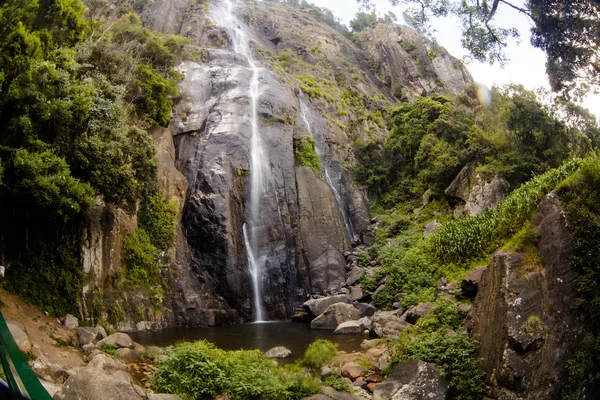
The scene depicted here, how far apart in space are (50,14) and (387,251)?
18262 mm

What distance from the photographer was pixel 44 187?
12.9 metres

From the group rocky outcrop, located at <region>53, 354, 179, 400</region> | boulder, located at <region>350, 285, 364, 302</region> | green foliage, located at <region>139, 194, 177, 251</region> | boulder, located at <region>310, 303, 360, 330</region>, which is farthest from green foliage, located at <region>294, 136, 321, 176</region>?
rocky outcrop, located at <region>53, 354, 179, 400</region>

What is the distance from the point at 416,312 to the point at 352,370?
5243mm

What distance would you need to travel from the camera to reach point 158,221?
19.8m

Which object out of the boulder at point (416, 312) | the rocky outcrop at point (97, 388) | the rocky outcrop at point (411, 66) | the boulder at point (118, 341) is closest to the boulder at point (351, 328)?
the boulder at point (416, 312)

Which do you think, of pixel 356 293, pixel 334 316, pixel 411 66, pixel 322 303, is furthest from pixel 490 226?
pixel 411 66

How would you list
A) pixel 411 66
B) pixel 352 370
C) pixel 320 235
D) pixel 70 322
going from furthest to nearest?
pixel 411 66
pixel 320 235
pixel 70 322
pixel 352 370

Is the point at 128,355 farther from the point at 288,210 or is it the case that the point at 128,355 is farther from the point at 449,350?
the point at 288,210

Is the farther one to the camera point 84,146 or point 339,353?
point 84,146

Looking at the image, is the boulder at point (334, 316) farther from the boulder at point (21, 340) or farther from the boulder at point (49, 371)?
the boulder at point (21, 340)

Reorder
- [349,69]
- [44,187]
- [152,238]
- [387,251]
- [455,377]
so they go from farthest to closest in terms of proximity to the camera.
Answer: [349,69]
[387,251]
[152,238]
[44,187]
[455,377]

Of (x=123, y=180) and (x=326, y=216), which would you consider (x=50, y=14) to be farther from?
(x=326, y=216)

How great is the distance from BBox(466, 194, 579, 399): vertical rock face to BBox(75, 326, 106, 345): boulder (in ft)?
34.0

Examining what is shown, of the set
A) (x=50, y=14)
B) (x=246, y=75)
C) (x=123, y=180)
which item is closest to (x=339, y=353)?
(x=123, y=180)
